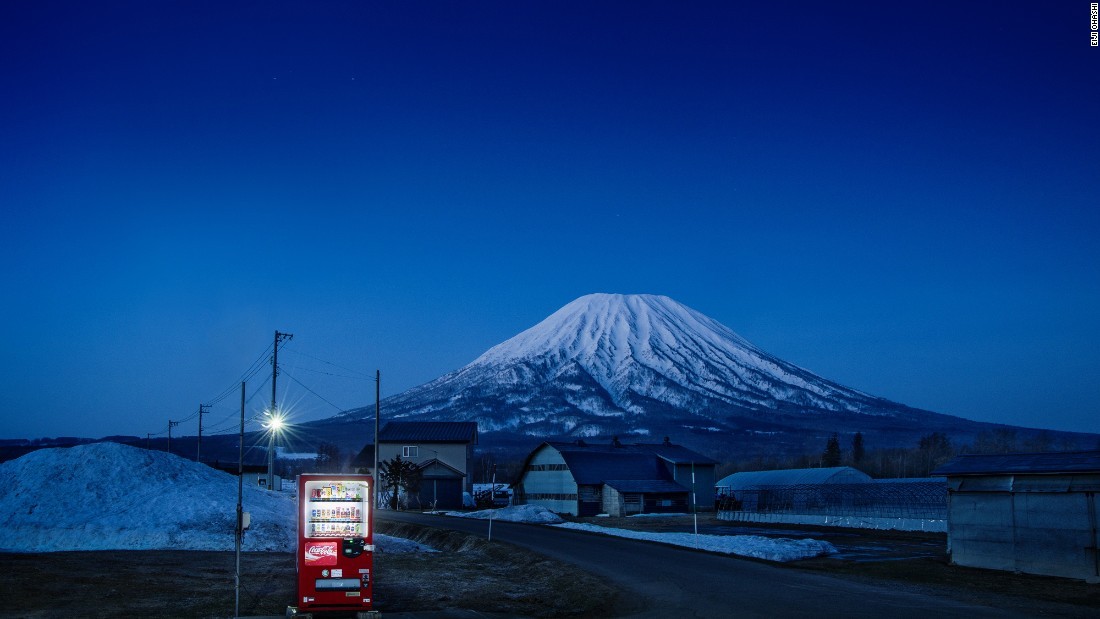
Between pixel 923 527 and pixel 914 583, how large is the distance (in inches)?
1061

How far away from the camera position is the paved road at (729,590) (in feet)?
63.6

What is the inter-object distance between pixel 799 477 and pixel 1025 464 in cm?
6677

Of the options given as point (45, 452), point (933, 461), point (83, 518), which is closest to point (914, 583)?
point (83, 518)

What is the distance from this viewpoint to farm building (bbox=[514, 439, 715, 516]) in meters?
76.5

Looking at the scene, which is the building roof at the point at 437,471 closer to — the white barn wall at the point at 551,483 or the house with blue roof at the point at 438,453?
the house with blue roof at the point at 438,453

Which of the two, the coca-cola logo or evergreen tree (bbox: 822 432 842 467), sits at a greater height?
the coca-cola logo

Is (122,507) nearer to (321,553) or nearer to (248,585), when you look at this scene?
(248,585)

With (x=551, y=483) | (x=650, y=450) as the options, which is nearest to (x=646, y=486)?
(x=551, y=483)

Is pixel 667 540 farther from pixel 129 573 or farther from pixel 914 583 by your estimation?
pixel 129 573

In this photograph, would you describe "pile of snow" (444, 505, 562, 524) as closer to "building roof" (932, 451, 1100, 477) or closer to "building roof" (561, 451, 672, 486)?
"building roof" (561, 451, 672, 486)

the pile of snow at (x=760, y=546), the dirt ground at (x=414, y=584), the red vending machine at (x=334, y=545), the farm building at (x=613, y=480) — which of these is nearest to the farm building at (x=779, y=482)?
the farm building at (x=613, y=480)

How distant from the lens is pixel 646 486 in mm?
76312

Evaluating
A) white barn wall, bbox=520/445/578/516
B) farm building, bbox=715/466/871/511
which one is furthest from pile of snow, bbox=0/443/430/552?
white barn wall, bbox=520/445/578/516

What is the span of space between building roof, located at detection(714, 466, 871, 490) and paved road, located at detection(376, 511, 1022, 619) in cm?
4848
